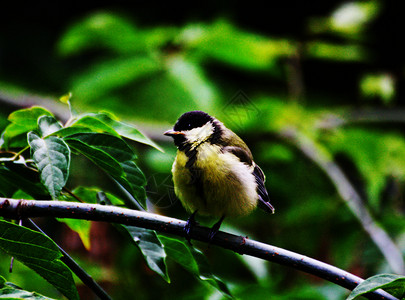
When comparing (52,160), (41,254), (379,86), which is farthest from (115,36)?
(41,254)

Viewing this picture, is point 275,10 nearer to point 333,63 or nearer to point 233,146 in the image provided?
point 333,63

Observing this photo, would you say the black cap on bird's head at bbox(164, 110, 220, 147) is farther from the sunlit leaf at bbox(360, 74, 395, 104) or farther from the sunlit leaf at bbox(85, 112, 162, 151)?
the sunlit leaf at bbox(360, 74, 395, 104)

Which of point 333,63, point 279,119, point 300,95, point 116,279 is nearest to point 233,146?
point 116,279

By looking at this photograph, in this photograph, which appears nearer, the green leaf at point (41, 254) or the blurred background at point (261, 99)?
the green leaf at point (41, 254)

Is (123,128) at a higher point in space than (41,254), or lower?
higher

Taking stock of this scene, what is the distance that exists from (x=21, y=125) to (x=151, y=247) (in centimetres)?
45

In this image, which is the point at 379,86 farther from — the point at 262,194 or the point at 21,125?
the point at 21,125

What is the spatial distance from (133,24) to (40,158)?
3584mm

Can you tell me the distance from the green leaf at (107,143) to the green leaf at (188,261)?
0.25m

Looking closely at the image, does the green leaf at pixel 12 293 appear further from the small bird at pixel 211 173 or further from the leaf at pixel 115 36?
the leaf at pixel 115 36

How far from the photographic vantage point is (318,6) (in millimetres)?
4969

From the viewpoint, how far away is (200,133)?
70.6 inches

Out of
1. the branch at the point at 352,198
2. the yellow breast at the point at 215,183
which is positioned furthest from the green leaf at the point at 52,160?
the branch at the point at 352,198

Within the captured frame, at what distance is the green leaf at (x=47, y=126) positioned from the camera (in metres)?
1.20
